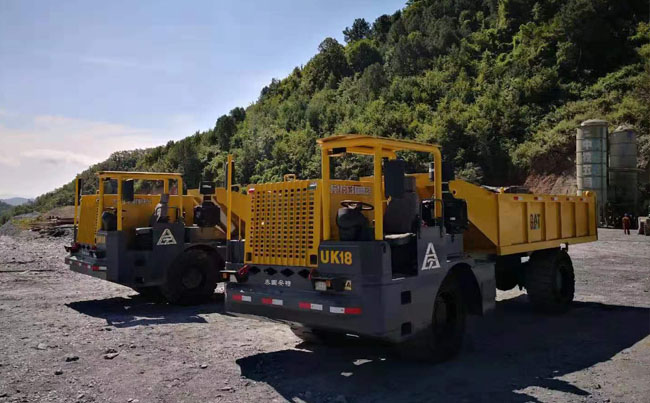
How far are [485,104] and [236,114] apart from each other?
180 feet

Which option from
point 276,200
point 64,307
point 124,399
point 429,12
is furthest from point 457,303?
point 429,12

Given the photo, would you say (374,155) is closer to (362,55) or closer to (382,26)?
(362,55)

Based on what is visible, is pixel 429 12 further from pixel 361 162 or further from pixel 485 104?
pixel 361 162

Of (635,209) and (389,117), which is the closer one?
(635,209)

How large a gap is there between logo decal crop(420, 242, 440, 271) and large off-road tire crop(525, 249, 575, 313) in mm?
4008

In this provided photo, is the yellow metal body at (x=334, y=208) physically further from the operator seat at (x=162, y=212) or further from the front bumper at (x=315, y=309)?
the operator seat at (x=162, y=212)

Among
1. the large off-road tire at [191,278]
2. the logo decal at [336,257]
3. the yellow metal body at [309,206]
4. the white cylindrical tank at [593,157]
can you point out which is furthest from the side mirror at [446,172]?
the white cylindrical tank at [593,157]

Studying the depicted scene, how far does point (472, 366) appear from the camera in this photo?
6125 millimetres

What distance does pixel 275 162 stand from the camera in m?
57.4

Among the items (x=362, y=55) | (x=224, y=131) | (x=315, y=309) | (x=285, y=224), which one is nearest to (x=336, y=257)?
(x=315, y=309)

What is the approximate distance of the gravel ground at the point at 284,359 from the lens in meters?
5.32

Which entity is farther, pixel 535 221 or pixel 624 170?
pixel 624 170

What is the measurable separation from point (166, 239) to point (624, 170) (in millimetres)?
28964

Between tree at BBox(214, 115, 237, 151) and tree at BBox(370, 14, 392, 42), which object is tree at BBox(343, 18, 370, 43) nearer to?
tree at BBox(370, 14, 392, 42)
